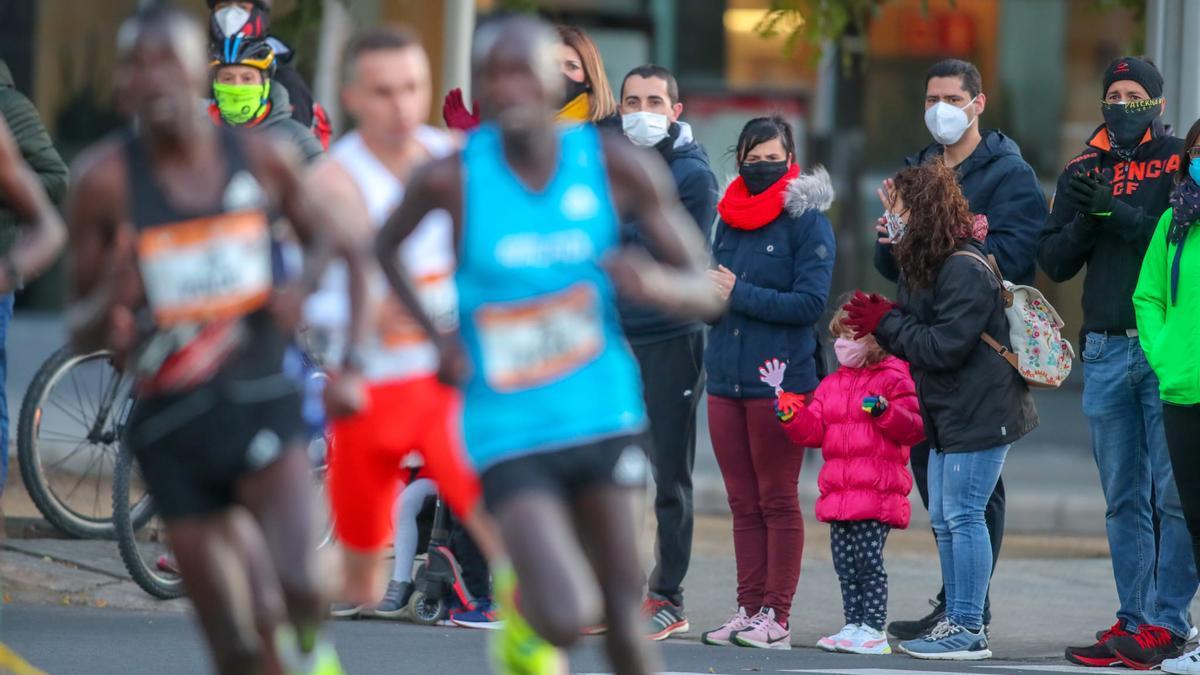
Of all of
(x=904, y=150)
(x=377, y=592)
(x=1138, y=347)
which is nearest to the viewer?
(x=377, y=592)

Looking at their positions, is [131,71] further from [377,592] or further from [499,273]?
[377,592]

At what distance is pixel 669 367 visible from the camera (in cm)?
799

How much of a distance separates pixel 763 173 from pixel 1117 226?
139cm

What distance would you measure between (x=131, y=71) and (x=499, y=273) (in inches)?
40.1

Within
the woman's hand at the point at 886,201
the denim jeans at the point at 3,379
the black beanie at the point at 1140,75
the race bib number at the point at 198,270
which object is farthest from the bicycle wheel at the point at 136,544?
the black beanie at the point at 1140,75

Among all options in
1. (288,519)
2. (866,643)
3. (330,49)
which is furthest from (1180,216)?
(330,49)

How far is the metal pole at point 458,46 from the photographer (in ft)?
40.1

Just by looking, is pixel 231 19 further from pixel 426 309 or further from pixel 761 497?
pixel 426 309

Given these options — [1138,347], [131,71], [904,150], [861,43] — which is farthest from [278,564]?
[904,150]

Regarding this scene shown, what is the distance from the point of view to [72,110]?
1808 cm

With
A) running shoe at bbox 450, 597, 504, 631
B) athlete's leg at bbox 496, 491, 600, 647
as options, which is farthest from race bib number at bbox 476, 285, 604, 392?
running shoe at bbox 450, 597, 504, 631

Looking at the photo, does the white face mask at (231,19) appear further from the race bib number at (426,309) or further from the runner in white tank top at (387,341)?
the race bib number at (426,309)

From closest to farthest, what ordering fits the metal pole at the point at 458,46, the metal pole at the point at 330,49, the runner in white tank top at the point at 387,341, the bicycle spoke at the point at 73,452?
the runner in white tank top at the point at 387,341 < the bicycle spoke at the point at 73,452 < the metal pole at the point at 458,46 < the metal pole at the point at 330,49

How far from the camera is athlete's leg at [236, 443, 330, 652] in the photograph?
4.95 metres
